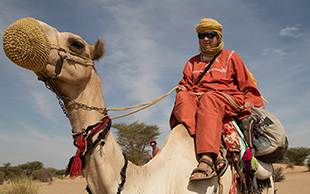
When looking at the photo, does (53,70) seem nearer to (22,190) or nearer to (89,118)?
(89,118)

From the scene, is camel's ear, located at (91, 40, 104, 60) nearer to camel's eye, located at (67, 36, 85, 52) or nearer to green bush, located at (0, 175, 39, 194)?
camel's eye, located at (67, 36, 85, 52)

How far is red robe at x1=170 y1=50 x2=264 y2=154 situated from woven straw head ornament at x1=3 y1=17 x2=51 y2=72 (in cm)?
193

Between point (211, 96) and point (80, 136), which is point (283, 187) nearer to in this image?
point (211, 96)

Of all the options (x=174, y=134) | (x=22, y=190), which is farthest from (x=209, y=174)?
(x=22, y=190)

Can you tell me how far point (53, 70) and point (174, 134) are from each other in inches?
68.0

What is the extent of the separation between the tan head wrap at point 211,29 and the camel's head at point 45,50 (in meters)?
1.99

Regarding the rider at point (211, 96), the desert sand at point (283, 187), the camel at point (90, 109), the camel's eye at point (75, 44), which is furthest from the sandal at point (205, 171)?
the desert sand at point (283, 187)

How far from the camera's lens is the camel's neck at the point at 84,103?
277cm

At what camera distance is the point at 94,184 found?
8.96 feet

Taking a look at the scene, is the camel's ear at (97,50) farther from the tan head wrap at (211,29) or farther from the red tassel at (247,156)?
the red tassel at (247,156)

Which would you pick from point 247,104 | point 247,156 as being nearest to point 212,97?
point 247,104

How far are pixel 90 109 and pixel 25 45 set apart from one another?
95 cm

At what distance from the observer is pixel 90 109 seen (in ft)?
9.30

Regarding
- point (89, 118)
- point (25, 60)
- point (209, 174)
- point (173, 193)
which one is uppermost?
point (25, 60)
